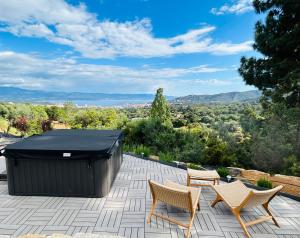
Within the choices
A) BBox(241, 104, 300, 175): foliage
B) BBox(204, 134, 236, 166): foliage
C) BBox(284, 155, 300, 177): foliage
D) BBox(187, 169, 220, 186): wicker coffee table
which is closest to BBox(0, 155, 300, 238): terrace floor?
BBox(187, 169, 220, 186): wicker coffee table

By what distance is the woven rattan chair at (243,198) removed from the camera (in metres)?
3.35

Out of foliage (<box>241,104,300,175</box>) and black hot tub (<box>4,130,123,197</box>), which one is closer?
black hot tub (<box>4,130,123,197</box>)

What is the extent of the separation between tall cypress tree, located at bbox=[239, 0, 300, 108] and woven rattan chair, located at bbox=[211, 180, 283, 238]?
4378mm

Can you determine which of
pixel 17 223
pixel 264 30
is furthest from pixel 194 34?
pixel 17 223

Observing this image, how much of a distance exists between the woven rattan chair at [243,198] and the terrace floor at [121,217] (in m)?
0.15

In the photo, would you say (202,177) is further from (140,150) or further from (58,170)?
(140,150)

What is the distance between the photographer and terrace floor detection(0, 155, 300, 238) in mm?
3422

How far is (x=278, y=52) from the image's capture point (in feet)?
24.6

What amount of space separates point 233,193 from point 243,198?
214mm

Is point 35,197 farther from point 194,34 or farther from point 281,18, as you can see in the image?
point 194,34

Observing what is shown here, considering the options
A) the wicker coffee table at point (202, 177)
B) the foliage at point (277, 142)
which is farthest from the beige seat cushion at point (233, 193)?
the foliage at point (277, 142)

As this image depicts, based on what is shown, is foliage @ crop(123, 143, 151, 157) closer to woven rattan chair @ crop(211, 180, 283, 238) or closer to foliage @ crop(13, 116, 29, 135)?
woven rattan chair @ crop(211, 180, 283, 238)

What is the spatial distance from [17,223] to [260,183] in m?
4.60

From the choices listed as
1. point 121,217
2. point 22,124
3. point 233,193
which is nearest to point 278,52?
point 233,193
